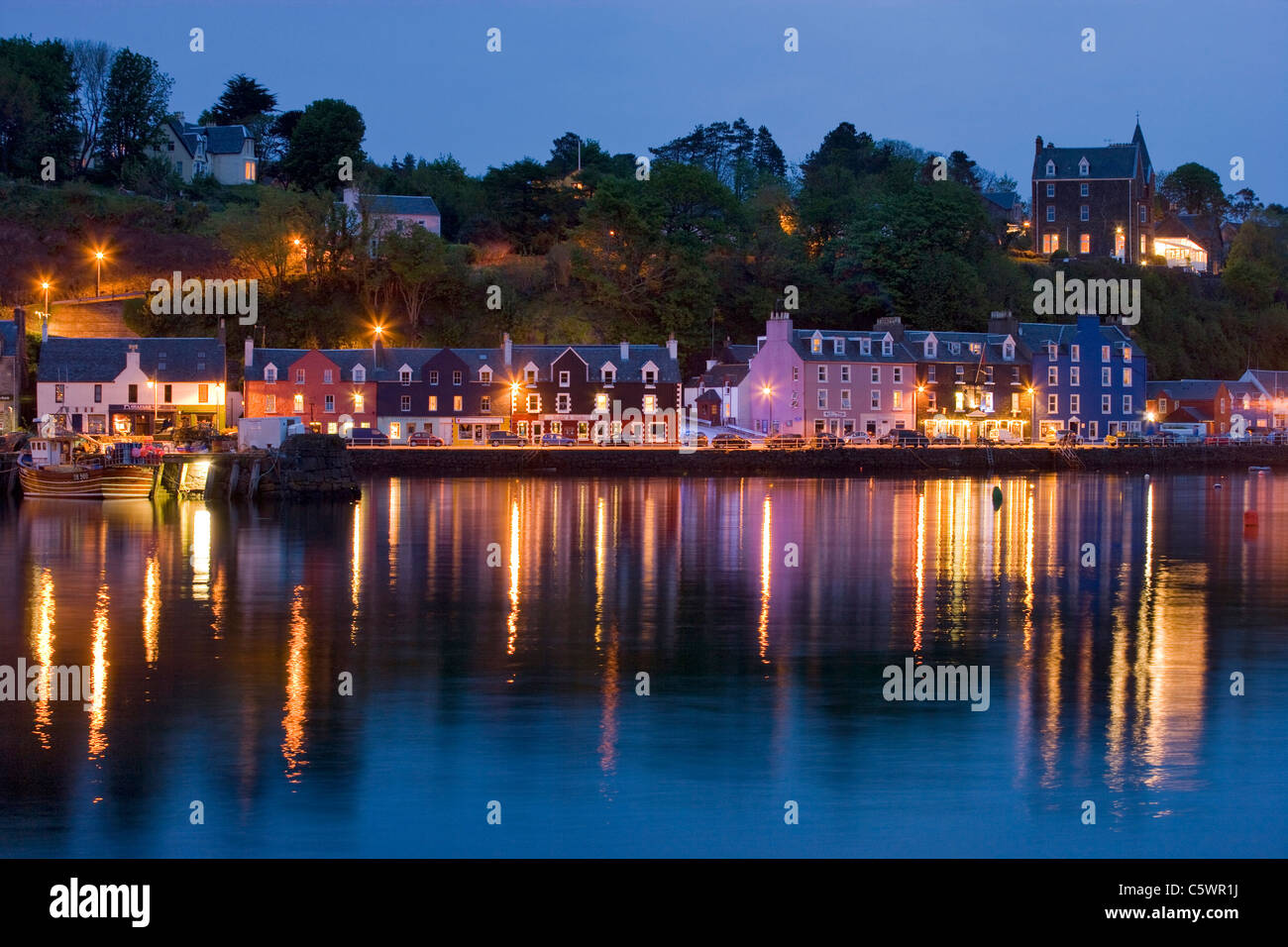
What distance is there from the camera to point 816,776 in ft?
49.4

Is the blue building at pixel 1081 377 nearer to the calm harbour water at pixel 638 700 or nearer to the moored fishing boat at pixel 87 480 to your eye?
the calm harbour water at pixel 638 700

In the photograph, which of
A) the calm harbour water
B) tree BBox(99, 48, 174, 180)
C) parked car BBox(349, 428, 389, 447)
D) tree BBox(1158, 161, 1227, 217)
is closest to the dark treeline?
tree BBox(99, 48, 174, 180)

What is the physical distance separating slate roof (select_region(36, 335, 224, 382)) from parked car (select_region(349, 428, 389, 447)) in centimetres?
886

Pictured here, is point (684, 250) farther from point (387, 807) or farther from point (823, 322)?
point (387, 807)

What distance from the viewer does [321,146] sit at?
108250mm

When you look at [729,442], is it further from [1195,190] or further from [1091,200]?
[1195,190]

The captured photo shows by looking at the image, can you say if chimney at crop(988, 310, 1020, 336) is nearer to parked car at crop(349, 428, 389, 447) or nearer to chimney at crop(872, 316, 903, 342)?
chimney at crop(872, 316, 903, 342)

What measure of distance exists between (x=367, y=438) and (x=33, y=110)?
51.2 meters

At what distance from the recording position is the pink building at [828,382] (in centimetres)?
8438

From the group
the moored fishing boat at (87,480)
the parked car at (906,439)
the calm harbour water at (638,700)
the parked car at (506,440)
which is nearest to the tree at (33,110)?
the parked car at (506,440)

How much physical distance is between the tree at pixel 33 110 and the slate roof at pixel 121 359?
3465 cm

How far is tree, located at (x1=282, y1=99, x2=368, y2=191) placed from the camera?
10812 centimetres
